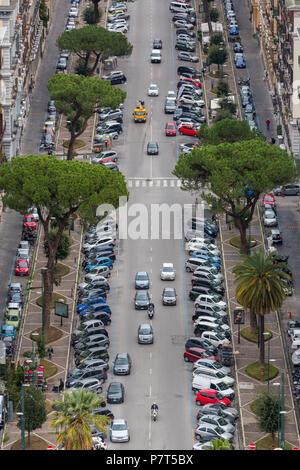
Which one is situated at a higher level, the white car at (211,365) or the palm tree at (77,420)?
the white car at (211,365)

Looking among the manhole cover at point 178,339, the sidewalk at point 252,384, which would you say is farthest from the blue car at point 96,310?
the sidewalk at point 252,384

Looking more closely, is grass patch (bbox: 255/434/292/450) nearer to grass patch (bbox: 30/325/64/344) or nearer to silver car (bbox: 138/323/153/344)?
silver car (bbox: 138/323/153/344)

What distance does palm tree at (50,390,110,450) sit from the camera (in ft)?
486

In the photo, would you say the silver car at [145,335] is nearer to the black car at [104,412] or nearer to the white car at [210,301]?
the white car at [210,301]

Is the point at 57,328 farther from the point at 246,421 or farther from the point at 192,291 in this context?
the point at 246,421

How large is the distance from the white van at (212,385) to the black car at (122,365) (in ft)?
26.7

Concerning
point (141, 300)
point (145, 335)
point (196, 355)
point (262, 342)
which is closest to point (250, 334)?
point (262, 342)

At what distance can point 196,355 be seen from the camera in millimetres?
182750

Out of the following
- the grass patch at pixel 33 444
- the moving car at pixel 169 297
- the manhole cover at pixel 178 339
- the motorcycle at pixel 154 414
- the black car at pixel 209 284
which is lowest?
the grass patch at pixel 33 444

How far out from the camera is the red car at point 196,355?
182500 mm

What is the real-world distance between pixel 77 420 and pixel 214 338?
40.1 meters

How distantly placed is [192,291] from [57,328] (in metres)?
17.8

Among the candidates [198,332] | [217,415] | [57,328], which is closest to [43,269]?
[57,328]

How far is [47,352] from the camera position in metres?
185
